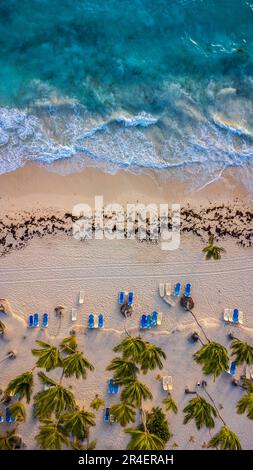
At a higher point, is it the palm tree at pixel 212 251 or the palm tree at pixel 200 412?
the palm tree at pixel 212 251

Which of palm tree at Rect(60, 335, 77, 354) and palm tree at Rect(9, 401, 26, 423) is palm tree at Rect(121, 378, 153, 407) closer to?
palm tree at Rect(60, 335, 77, 354)

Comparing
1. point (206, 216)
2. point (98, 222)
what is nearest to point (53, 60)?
point (98, 222)

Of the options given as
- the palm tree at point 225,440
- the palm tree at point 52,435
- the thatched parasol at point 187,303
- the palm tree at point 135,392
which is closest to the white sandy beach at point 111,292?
the thatched parasol at point 187,303

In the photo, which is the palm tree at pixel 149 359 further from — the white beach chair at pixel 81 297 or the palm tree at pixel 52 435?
the palm tree at pixel 52 435

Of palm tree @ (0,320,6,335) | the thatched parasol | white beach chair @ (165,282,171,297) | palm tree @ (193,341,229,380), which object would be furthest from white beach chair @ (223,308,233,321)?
palm tree @ (0,320,6,335)

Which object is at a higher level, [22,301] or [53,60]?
[53,60]
